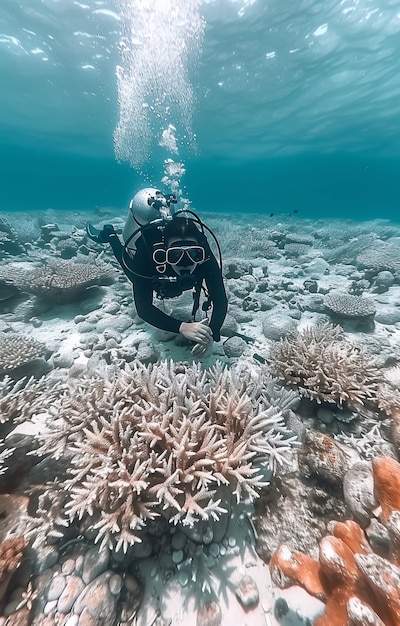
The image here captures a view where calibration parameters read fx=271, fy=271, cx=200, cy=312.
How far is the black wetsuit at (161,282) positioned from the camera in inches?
165

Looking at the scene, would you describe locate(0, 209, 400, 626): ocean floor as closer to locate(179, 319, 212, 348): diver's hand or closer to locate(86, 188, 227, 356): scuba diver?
locate(179, 319, 212, 348): diver's hand

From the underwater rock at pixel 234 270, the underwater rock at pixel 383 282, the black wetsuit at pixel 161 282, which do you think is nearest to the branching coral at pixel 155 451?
the black wetsuit at pixel 161 282

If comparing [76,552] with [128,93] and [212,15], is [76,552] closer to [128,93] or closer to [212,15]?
[212,15]

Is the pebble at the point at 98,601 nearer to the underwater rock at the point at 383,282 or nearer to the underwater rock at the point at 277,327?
the underwater rock at the point at 277,327

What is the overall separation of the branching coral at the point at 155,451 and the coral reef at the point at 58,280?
438 cm

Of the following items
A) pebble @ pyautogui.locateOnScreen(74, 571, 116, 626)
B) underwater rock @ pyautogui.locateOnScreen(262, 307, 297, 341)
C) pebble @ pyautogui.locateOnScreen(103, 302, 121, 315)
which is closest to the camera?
pebble @ pyautogui.locateOnScreen(74, 571, 116, 626)

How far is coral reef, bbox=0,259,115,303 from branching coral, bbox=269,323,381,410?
5.17m

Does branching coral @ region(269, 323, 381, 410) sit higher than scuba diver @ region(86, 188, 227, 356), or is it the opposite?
scuba diver @ region(86, 188, 227, 356)

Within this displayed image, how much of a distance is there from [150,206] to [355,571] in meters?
6.33

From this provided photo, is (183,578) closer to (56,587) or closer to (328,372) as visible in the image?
(56,587)

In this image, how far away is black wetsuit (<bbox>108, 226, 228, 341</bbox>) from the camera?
4.19 m

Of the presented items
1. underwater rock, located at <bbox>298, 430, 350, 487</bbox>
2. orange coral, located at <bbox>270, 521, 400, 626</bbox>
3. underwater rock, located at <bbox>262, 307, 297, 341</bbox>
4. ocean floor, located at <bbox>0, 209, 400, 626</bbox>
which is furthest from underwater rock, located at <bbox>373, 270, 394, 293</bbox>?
orange coral, located at <bbox>270, 521, 400, 626</bbox>

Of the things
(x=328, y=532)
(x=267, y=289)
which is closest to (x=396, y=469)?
(x=328, y=532)

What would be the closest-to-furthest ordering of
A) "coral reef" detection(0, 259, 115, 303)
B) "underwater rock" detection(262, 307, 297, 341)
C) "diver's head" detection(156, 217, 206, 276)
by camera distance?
1. "diver's head" detection(156, 217, 206, 276)
2. "underwater rock" detection(262, 307, 297, 341)
3. "coral reef" detection(0, 259, 115, 303)
